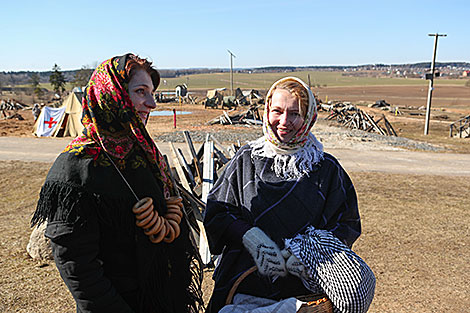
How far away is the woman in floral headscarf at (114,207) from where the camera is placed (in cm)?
165

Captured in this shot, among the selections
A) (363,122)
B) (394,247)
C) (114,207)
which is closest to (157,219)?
(114,207)

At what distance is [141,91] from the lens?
75.4 inches

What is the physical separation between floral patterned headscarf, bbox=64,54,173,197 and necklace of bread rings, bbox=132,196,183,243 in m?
0.21

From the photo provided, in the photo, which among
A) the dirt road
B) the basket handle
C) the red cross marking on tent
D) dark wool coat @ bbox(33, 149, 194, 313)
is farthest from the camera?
the red cross marking on tent

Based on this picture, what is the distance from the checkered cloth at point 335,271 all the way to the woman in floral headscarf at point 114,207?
65cm

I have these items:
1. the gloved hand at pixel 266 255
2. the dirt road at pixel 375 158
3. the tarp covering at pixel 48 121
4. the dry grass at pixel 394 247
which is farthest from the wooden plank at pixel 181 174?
the tarp covering at pixel 48 121

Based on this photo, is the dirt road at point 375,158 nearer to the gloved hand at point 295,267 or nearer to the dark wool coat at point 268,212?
the dark wool coat at point 268,212

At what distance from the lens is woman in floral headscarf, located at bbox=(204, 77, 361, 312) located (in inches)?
83.8

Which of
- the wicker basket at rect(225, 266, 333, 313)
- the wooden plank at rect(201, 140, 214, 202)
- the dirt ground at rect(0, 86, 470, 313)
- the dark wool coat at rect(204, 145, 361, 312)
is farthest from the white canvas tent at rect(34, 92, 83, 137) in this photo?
the wicker basket at rect(225, 266, 333, 313)

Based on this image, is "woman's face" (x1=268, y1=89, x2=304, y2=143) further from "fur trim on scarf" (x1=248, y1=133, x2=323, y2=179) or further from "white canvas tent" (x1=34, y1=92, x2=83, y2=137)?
"white canvas tent" (x1=34, y1=92, x2=83, y2=137)

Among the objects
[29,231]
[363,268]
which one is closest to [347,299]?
[363,268]

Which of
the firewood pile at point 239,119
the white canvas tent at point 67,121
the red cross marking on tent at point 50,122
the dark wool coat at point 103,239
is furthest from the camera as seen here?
the firewood pile at point 239,119

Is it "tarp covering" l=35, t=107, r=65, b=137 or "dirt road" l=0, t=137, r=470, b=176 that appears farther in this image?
"tarp covering" l=35, t=107, r=65, b=137

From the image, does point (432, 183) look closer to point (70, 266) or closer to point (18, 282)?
point (18, 282)
